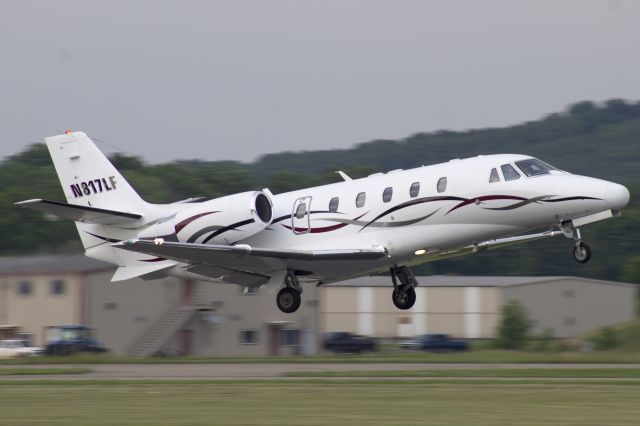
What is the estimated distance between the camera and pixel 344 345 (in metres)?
45.7

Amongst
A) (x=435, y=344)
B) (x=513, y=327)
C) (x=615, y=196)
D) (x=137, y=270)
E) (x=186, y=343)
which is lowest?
(x=435, y=344)

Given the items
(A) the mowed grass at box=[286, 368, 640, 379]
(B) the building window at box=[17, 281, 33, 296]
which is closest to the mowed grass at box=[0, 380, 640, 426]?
(A) the mowed grass at box=[286, 368, 640, 379]

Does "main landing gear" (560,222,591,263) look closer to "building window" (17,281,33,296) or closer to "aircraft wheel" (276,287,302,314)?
"aircraft wheel" (276,287,302,314)

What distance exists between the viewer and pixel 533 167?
936 inches

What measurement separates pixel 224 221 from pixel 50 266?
51.4 feet

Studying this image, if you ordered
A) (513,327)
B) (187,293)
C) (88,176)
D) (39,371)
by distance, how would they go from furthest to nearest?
(513,327) < (187,293) < (88,176) < (39,371)

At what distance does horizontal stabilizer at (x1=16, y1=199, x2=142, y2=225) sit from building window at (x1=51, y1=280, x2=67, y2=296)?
45.8ft

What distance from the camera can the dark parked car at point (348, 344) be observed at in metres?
45.0

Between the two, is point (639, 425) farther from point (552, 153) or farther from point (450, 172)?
point (552, 153)

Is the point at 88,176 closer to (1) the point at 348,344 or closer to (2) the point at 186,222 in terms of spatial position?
(2) the point at 186,222

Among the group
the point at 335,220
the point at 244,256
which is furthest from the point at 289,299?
the point at 335,220

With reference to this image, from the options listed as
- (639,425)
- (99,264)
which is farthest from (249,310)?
(639,425)

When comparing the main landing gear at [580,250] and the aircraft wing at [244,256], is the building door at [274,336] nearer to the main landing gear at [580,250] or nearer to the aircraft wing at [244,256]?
the aircraft wing at [244,256]

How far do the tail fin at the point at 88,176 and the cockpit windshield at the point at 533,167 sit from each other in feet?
34.2
